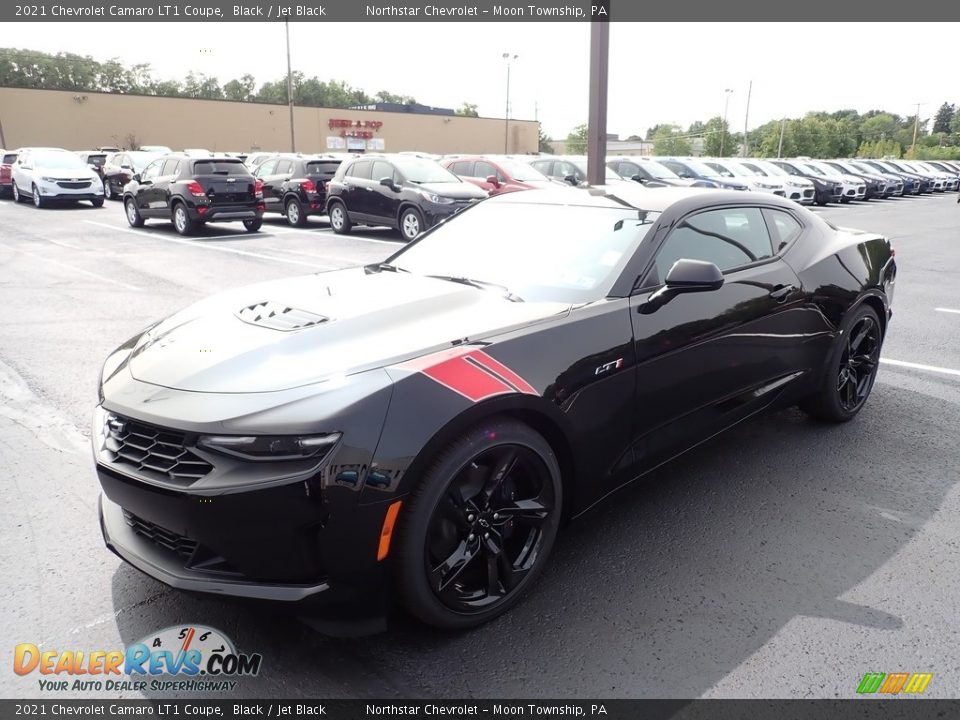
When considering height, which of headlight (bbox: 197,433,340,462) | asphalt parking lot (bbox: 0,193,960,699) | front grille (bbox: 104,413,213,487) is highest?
headlight (bbox: 197,433,340,462)

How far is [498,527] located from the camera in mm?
2715

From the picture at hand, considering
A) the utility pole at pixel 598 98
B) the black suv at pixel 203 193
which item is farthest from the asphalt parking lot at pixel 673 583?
the black suv at pixel 203 193

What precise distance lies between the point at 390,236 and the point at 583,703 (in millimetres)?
13997

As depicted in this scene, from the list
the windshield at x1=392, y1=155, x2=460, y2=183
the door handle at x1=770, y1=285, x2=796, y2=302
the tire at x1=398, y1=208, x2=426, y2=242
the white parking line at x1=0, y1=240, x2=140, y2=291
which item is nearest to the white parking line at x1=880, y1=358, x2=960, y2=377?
the door handle at x1=770, y1=285, x2=796, y2=302

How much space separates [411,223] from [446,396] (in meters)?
12.3

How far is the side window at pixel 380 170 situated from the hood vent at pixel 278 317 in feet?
40.5

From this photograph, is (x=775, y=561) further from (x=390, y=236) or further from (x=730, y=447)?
(x=390, y=236)

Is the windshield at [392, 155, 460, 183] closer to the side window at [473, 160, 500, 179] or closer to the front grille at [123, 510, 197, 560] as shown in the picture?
the side window at [473, 160, 500, 179]

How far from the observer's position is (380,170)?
50.1 ft

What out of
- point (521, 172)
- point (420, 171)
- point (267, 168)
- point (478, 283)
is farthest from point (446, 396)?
point (267, 168)

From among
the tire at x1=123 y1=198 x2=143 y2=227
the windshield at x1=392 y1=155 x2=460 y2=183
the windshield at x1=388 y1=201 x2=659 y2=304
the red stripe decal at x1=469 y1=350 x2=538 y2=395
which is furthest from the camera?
the tire at x1=123 y1=198 x2=143 y2=227

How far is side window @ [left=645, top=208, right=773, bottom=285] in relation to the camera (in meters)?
3.52

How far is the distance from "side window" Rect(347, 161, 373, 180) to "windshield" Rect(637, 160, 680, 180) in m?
9.49

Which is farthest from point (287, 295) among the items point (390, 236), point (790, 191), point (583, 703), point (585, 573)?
point (790, 191)
